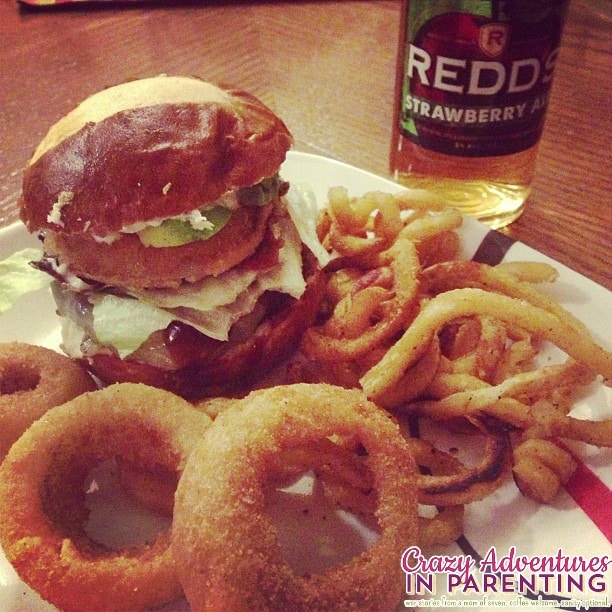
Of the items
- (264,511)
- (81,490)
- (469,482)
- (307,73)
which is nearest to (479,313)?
(469,482)

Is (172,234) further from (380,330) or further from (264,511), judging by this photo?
(264,511)

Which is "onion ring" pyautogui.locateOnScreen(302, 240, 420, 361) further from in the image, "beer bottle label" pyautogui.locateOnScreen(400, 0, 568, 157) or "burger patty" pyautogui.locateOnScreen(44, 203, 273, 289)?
"beer bottle label" pyautogui.locateOnScreen(400, 0, 568, 157)

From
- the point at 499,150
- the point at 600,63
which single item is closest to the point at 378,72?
the point at 600,63

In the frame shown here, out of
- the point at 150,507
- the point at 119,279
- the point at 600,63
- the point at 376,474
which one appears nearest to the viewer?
the point at 376,474

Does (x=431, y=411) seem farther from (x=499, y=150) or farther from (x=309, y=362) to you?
(x=499, y=150)

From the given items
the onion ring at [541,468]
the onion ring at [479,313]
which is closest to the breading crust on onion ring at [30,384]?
the onion ring at [479,313]

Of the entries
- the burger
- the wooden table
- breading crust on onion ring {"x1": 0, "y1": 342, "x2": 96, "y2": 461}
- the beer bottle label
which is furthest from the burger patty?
the wooden table
